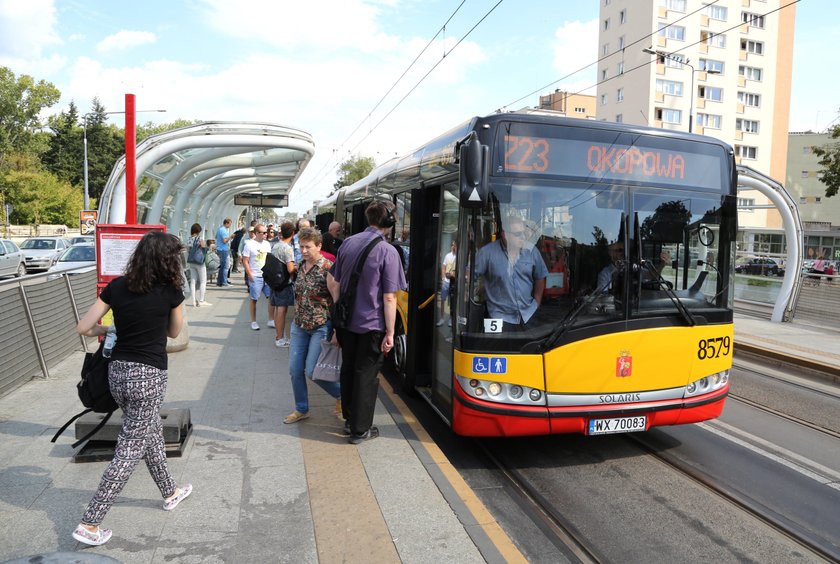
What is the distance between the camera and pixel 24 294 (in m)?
7.08

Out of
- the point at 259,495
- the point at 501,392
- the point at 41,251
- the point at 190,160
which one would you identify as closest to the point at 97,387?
the point at 259,495

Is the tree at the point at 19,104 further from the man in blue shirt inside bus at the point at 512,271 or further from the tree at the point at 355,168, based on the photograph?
the man in blue shirt inside bus at the point at 512,271

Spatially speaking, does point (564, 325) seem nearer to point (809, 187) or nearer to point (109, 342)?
point (109, 342)

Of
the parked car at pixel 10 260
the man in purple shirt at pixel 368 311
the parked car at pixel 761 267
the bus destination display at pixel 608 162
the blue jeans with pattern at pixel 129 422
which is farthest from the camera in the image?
the parked car at pixel 10 260

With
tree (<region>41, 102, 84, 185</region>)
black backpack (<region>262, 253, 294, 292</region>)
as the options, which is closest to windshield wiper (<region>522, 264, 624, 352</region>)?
black backpack (<region>262, 253, 294, 292</region>)

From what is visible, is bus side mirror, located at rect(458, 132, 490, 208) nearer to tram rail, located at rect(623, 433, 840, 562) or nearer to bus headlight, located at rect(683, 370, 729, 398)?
bus headlight, located at rect(683, 370, 729, 398)

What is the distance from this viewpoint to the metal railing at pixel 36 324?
6543 mm

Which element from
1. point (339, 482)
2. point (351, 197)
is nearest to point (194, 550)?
point (339, 482)

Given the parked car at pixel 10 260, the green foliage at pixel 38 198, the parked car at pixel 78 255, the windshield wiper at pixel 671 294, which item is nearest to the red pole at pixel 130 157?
the windshield wiper at pixel 671 294

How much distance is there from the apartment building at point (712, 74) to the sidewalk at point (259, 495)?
163 feet

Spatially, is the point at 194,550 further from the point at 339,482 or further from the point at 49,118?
the point at 49,118

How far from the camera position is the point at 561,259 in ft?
16.2

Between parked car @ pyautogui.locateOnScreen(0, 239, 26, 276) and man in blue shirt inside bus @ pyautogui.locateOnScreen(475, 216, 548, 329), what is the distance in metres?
24.9

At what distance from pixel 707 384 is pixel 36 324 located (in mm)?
6925
